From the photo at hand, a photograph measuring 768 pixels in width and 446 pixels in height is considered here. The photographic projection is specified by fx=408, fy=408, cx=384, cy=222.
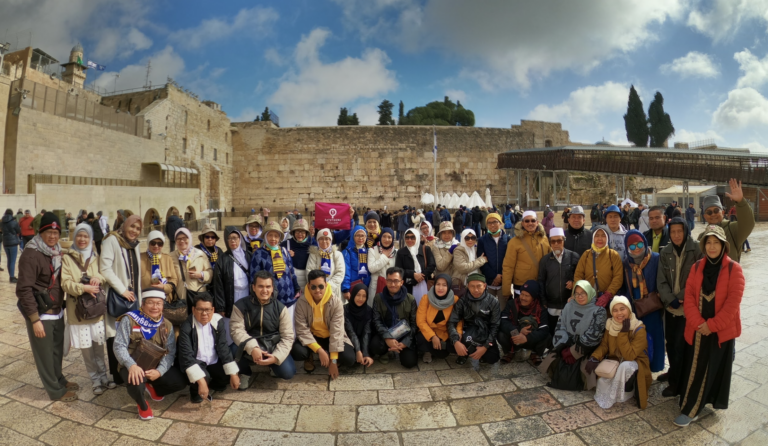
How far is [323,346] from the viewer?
13.4 feet

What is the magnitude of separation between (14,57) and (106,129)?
800 centimetres

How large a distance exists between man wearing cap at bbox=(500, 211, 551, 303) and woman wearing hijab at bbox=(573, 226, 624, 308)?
519 mm

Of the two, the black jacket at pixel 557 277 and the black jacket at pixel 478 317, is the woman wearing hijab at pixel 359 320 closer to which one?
the black jacket at pixel 478 317

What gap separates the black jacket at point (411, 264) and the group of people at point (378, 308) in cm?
2

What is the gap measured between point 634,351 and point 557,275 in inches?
40.2

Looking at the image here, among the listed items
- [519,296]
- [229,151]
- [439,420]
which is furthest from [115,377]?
[229,151]

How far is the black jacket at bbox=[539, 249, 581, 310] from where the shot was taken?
13.6 ft

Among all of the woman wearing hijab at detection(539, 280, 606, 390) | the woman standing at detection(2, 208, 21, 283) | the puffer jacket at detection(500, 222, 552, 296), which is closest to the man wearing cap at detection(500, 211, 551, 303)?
the puffer jacket at detection(500, 222, 552, 296)

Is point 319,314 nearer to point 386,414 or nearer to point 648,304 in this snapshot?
point 386,414

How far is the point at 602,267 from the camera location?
395 cm

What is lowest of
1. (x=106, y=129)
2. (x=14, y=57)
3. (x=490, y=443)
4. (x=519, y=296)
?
(x=490, y=443)

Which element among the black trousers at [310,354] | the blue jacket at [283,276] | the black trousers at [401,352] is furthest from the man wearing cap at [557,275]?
the blue jacket at [283,276]

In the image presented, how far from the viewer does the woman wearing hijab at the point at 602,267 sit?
153 inches

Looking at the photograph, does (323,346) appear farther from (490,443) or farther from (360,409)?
(490,443)
